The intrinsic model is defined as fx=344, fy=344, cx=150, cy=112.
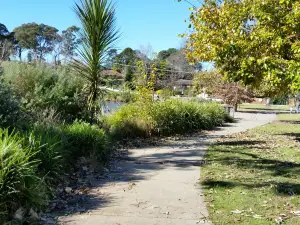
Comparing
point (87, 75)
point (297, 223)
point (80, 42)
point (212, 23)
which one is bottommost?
point (297, 223)

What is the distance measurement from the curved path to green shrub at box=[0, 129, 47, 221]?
1.64 ft

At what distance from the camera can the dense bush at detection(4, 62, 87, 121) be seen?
10367 mm

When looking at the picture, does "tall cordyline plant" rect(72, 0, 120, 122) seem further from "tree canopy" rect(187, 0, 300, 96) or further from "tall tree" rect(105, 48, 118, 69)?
"tree canopy" rect(187, 0, 300, 96)

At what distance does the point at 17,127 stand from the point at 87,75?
3.55m

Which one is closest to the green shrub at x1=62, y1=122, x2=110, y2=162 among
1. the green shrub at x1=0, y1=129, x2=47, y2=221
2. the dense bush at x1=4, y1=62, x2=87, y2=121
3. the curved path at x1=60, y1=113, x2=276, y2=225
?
the curved path at x1=60, y1=113, x2=276, y2=225

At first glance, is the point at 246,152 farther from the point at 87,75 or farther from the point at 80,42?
the point at 80,42

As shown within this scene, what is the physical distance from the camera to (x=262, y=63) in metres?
9.09

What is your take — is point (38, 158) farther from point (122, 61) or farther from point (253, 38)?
point (122, 61)

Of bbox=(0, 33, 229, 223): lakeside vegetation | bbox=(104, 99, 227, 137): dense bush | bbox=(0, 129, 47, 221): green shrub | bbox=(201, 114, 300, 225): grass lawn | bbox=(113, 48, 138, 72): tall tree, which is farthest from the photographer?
bbox=(104, 99, 227, 137): dense bush

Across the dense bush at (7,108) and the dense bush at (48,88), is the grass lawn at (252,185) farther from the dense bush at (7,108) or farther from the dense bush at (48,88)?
the dense bush at (48,88)

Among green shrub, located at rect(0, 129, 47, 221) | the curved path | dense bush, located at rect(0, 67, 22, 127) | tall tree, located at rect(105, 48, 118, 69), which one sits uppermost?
tall tree, located at rect(105, 48, 118, 69)

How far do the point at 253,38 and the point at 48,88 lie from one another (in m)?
6.47

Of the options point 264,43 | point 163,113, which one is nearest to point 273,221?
point 264,43

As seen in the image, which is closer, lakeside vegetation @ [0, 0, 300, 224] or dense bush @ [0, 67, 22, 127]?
lakeside vegetation @ [0, 0, 300, 224]
